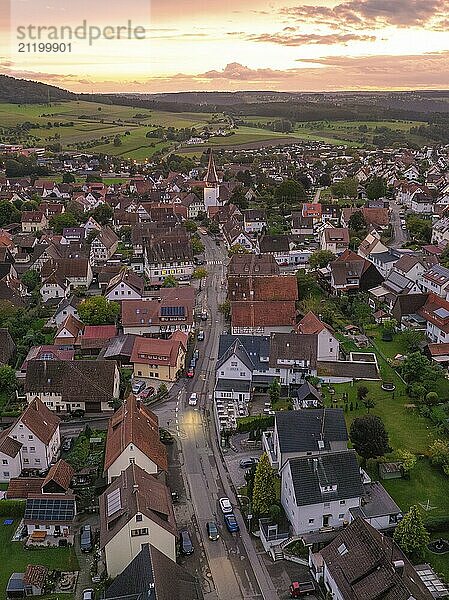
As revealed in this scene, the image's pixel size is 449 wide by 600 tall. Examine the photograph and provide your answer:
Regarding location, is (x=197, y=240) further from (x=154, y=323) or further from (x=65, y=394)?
(x=65, y=394)

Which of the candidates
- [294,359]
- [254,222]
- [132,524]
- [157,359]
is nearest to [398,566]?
[132,524]

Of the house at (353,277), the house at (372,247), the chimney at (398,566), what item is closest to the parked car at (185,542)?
the chimney at (398,566)

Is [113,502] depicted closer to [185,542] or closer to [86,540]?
[86,540]

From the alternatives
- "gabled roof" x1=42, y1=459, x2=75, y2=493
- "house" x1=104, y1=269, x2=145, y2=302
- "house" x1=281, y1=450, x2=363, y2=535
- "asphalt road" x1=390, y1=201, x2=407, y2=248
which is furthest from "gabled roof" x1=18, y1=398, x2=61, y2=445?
"asphalt road" x1=390, y1=201, x2=407, y2=248

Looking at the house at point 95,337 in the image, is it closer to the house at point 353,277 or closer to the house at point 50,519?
the house at point 50,519

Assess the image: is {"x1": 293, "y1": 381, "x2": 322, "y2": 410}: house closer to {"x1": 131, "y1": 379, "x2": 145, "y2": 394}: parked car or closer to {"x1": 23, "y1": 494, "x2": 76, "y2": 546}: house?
{"x1": 131, "y1": 379, "x2": 145, "y2": 394}: parked car

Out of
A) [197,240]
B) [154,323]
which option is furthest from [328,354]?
[197,240]
